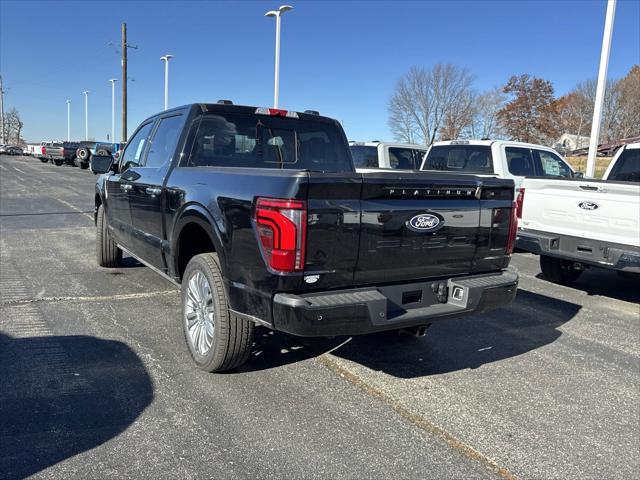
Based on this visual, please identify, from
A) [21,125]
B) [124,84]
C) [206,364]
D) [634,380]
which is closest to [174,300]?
[206,364]

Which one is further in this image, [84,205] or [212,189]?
[84,205]

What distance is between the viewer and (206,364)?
3.75m

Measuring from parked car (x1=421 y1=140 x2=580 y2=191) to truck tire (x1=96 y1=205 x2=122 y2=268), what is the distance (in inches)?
234

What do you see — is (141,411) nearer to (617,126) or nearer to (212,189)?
(212,189)

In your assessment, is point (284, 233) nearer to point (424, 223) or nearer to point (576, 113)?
point (424, 223)

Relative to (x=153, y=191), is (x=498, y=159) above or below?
above

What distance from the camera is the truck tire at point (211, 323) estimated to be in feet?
11.6

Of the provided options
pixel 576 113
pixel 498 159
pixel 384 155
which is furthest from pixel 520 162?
pixel 576 113

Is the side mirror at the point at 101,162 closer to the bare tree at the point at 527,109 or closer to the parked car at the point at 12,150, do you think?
the bare tree at the point at 527,109

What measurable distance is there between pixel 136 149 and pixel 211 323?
9.43 ft

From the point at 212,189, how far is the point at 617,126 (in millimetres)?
61280

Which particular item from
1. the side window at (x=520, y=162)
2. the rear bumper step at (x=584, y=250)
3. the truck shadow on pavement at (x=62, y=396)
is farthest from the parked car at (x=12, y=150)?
the rear bumper step at (x=584, y=250)

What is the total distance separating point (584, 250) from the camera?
601 cm

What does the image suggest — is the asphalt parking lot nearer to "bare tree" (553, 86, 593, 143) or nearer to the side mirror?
the side mirror
